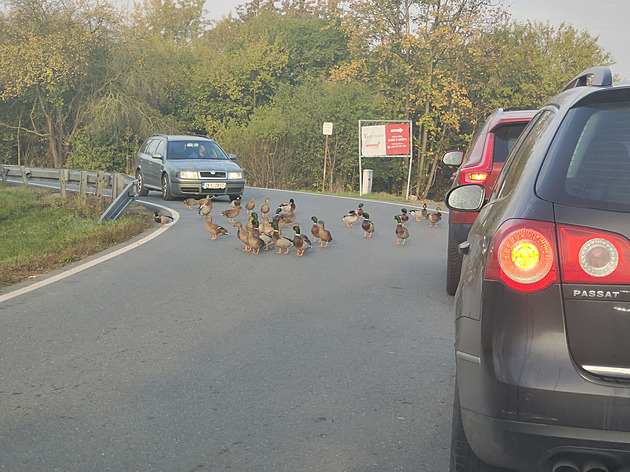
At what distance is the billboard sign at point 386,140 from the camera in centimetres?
3281

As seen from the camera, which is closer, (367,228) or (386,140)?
(367,228)

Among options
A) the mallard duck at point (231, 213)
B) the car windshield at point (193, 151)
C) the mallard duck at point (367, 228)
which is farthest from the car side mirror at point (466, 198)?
the car windshield at point (193, 151)

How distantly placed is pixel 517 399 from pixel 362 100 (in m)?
38.2

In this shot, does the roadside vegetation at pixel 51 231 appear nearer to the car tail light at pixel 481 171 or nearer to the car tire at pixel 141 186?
the car tire at pixel 141 186

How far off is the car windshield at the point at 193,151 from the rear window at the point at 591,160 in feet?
69.9

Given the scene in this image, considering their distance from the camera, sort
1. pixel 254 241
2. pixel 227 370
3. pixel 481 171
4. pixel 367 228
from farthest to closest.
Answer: pixel 367 228, pixel 254 241, pixel 481 171, pixel 227 370

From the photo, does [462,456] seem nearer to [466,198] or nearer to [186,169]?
[466,198]

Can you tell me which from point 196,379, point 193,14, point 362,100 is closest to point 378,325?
point 196,379

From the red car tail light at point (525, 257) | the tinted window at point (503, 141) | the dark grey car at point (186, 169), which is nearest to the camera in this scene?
the red car tail light at point (525, 257)

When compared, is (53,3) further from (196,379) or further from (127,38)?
(196,379)

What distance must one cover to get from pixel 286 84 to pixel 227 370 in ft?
170

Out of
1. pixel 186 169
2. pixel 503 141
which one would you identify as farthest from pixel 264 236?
pixel 186 169

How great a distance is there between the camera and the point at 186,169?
2261 centimetres

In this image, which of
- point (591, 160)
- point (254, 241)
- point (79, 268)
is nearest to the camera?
point (591, 160)
